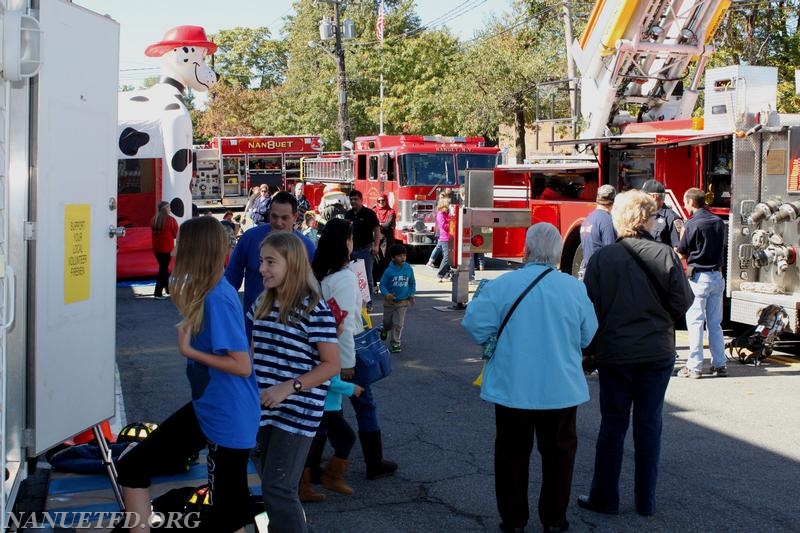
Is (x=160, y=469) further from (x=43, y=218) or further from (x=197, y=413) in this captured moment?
(x=43, y=218)

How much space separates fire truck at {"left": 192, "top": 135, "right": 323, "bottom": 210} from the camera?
36.1m

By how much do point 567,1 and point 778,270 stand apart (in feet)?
Result: 57.5

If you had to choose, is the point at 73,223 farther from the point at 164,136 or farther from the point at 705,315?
the point at 164,136

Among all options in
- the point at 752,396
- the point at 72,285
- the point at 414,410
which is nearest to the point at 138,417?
the point at 414,410

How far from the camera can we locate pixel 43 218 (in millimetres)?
4793

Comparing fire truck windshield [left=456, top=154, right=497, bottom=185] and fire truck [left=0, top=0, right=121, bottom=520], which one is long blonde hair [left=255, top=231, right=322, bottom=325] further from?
fire truck windshield [left=456, top=154, right=497, bottom=185]

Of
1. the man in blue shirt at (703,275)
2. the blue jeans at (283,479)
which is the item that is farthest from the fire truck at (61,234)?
the man in blue shirt at (703,275)

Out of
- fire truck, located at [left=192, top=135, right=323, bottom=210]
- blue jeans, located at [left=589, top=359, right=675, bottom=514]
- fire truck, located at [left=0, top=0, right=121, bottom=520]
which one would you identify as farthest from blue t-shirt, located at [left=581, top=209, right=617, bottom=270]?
fire truck, located at [left=192, top=135, right=323, bottom=210]

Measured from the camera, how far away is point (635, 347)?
5.52 metres

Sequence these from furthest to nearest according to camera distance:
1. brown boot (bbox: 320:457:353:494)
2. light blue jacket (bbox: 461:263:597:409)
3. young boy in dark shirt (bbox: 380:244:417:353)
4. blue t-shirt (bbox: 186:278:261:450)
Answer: young boy in dark shirt (bbox: 380:244:417:353) < brown boot (bbox: 320:457:353:494) < light blue jacket (bbox: 461:263:597:409) < blue t-shirt (bbox: 186:278:261:450)

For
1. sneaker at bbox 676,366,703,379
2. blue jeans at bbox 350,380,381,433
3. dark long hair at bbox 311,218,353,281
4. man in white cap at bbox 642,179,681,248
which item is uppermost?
man in white cap at bbox 642,179,681,248

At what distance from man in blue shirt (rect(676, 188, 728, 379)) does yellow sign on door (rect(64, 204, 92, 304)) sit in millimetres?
5922

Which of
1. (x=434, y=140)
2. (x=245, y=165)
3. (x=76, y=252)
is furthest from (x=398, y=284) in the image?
(x=245, y=165)

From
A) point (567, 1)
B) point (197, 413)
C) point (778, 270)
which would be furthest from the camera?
point (567, 1)
